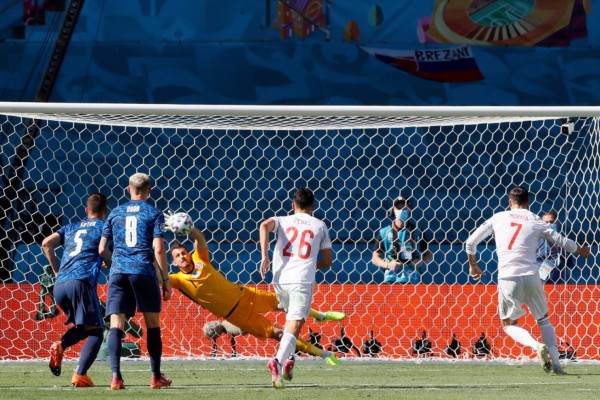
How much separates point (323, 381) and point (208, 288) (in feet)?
8.95

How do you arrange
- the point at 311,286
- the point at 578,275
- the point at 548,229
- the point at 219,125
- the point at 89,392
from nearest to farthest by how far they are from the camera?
the point at 89,392, the point at 311,286, the point at 548,229, the point at 219,125, the point at 578,275

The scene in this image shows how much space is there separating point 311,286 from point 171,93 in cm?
1320

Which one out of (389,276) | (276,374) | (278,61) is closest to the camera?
(276,374)

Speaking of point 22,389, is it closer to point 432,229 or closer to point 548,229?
point 548,229

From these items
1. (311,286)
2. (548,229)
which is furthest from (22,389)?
(548,229)

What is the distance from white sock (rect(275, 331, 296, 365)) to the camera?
8.52m

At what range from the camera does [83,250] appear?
30.5 ft

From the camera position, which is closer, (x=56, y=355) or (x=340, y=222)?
(x=56, y=355)

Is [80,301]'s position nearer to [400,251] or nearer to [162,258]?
[162,258]

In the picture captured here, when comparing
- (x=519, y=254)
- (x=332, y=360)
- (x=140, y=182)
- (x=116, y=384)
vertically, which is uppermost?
(x=140, y=182)

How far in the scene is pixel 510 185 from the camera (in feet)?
62.5

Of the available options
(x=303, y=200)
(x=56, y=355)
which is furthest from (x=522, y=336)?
(x=56, y=355)

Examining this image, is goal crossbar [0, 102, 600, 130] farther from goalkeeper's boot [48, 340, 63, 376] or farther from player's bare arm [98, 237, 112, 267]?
goalkeeper's boot [48, 340, 63, 376]

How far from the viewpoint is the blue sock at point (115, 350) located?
328 inches
